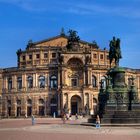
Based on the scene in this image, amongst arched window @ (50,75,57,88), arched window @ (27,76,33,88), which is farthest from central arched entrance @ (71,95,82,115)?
arched window @ (27,76,33,88)

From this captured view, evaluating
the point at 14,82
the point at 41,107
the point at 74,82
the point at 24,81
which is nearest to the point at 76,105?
the point at 74,82

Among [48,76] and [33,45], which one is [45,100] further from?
[33,45]

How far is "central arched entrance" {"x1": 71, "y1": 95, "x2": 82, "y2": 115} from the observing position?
99369mm

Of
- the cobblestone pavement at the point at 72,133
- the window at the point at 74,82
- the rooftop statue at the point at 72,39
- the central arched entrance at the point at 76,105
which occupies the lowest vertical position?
the cobblestone pavement at the point at 72,133

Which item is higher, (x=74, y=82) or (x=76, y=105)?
(x=74, y=82)

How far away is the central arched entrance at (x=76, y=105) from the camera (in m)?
99.4

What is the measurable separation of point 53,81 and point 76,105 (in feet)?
28.5

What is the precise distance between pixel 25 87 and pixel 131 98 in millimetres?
65943

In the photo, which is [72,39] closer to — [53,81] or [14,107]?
[53,81]

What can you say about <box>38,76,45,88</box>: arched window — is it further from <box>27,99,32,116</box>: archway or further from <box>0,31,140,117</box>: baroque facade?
<box>27,99,32,116</box>: archway

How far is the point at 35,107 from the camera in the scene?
10275 cm

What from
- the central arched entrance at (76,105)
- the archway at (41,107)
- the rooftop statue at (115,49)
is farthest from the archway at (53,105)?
the rooftop statue at (115,49)

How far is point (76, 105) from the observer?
10050cm

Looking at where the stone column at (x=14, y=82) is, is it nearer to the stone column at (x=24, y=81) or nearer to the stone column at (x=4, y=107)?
the stone column at (x=24, y=81)
